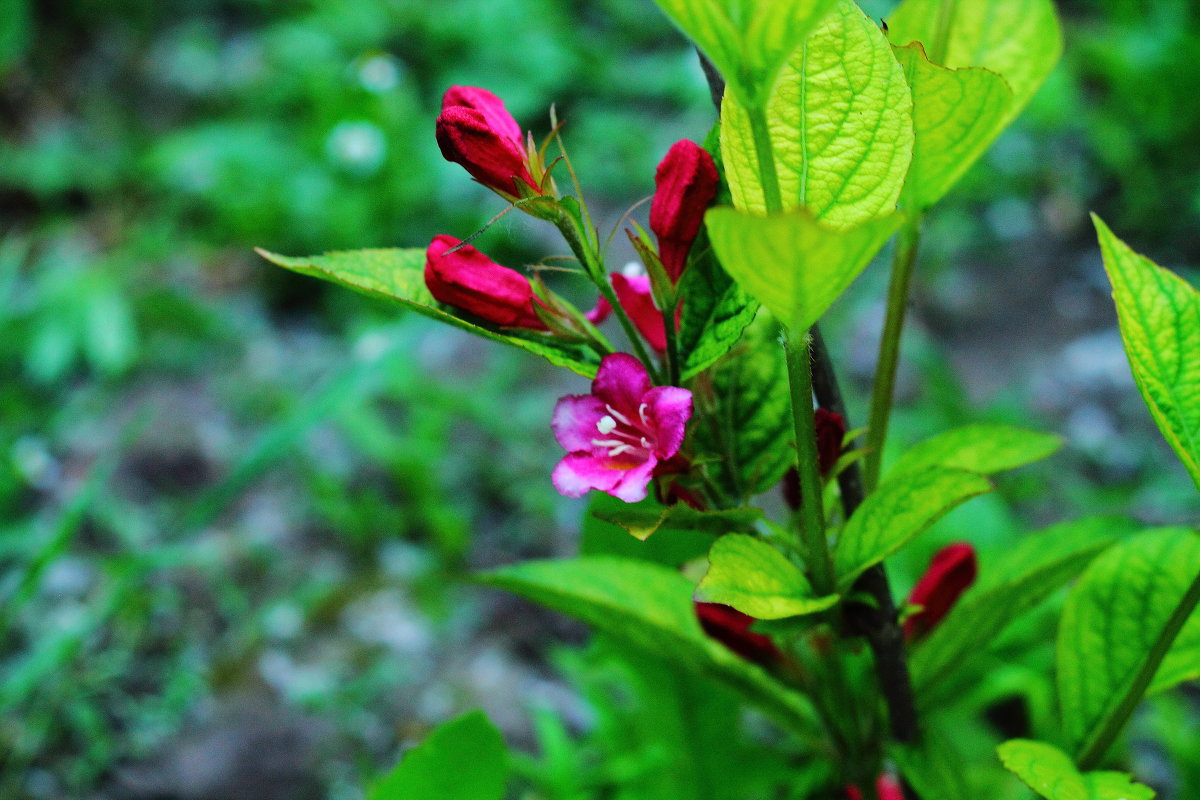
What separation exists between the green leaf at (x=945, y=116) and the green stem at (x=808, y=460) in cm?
17

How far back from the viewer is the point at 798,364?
0.44m

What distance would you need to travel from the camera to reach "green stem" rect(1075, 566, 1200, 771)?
1.72ft

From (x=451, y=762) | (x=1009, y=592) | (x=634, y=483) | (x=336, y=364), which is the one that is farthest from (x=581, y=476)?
(x=336, y=364)

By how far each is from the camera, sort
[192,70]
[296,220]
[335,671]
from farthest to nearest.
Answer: [192,70] < [296,220] < [335,671]

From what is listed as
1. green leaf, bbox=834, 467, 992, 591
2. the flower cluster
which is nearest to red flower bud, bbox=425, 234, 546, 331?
the flower cluster

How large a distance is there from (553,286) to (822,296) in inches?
83.8

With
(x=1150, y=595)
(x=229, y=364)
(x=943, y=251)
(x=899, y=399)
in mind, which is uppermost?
(x=1150, y=595)

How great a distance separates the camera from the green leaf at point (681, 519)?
48cm

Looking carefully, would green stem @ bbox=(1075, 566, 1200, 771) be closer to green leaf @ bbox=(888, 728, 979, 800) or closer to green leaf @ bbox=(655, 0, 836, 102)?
green leaf @ bbox=(888, 728, 979, 800)

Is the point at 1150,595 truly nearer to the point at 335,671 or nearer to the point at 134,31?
the point at 335,671

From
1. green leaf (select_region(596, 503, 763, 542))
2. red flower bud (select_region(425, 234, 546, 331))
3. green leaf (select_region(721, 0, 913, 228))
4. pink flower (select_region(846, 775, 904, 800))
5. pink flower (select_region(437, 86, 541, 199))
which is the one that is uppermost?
green leaf (select_region(721, 0, 913, 228))

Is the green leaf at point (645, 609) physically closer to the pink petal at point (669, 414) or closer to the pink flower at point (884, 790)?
the pink flower at point (884, 790)

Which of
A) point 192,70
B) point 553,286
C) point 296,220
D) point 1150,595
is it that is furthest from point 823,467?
point 192,70

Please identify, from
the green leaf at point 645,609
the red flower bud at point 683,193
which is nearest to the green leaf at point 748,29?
the red flower bud at point 683,193
